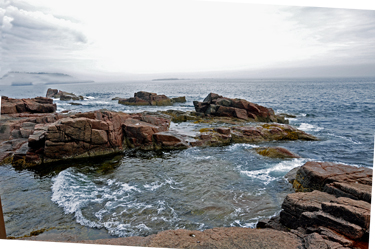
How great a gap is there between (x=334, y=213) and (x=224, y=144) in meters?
13.6

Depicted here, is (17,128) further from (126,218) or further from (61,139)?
(126,218)

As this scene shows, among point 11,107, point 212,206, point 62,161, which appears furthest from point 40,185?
point 11,107

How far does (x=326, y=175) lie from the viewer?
29.5 feet

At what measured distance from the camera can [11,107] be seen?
2677cm

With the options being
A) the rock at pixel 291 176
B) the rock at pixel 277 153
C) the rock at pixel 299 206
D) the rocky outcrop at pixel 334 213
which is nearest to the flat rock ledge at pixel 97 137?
the rock at pixel 277 153

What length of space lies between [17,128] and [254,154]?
A: 20416 millimetres

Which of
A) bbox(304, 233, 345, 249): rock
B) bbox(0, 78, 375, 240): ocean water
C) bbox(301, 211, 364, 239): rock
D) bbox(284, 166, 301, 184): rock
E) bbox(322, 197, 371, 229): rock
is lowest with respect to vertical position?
bbox(0, 78, 375, 240): ocean water

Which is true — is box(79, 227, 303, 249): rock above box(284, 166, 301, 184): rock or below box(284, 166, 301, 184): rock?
above

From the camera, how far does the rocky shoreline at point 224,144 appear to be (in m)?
5.45

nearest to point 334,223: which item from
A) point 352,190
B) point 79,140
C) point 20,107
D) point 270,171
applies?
point 352,190

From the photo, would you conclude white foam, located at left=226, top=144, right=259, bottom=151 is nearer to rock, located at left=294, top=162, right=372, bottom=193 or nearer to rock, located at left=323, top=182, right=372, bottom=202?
rock, located at left=294, top=162, right=372, bottom=193

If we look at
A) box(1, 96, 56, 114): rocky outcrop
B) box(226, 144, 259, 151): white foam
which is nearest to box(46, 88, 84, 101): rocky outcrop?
box(1, 96, 56, 114): rocky outcrop

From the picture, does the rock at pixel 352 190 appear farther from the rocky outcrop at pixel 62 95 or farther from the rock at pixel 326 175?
the rocky outcrop at pixel 62 95

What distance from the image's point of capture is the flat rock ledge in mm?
15016
